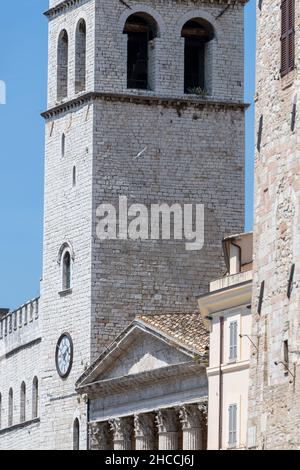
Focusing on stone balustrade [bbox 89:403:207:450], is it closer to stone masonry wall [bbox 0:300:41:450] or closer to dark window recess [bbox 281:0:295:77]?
stone masonry wall [bbox 0:300:41:450]

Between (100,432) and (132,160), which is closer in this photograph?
(100,432)

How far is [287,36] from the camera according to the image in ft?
120

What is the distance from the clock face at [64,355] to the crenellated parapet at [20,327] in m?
3.39

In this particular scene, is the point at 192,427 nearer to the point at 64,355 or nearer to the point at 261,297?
the point at 64,355

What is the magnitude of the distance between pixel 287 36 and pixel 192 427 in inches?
1008

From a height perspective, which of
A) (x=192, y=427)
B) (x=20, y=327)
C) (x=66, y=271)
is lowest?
(x=192, y=427)

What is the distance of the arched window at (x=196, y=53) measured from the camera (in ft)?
227

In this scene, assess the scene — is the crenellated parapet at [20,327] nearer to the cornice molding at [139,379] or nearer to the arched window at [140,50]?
the cornice molding at [139,379]

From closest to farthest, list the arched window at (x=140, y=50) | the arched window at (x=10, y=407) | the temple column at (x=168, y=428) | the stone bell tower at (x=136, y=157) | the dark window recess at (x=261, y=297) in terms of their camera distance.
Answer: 1. the dark window recess at (x=261, y=297)
2. the temple column at (x=168, y=428)
3. the stone bell tower at (x=136, y=157)
4. the arched window at (x=140, y=50)
5. the arched window at (x=10, y=407)

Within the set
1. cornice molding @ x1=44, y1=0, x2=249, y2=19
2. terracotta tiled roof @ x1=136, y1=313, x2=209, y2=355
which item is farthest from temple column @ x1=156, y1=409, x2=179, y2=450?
cornice molding @ x1=44, y1=0, x2=249, y2=19

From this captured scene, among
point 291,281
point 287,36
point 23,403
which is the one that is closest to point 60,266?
point 23,403

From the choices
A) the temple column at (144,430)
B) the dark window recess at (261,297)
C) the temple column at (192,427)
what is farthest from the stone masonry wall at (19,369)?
the dark window recess at (261,297)
